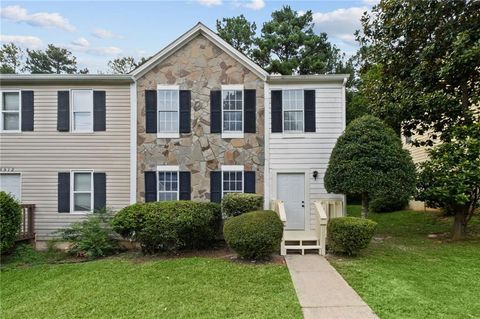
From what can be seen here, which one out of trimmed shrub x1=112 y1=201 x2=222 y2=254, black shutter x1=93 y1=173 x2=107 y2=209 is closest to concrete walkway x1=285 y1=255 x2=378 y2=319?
trimmed shrub x1=112 y1=201 x2=222 y2=254

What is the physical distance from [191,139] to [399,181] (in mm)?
6264

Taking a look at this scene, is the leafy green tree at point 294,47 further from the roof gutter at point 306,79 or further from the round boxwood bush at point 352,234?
the round boxwood bush at point 352,234

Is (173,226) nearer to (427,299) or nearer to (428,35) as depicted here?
(427,299)

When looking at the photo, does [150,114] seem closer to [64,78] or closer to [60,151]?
[64,78]

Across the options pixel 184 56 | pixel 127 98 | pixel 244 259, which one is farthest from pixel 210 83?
pixel 244 259

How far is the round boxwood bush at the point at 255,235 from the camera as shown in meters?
8.12

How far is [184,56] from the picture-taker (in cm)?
1168

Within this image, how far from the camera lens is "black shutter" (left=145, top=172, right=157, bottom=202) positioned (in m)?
11.5

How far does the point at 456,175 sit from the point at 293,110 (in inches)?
196

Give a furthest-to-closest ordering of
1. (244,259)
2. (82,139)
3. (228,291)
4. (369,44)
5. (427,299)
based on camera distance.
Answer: (369,44) → (82,139) → (244,259) → (228,291) → (427,299)

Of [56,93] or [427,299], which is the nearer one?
[427,299]

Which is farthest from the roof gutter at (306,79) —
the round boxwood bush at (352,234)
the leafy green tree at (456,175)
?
the round boxwood bush at (352,234)

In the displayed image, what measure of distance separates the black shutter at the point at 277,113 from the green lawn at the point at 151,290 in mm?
4799

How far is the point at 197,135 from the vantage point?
38.1 ft
